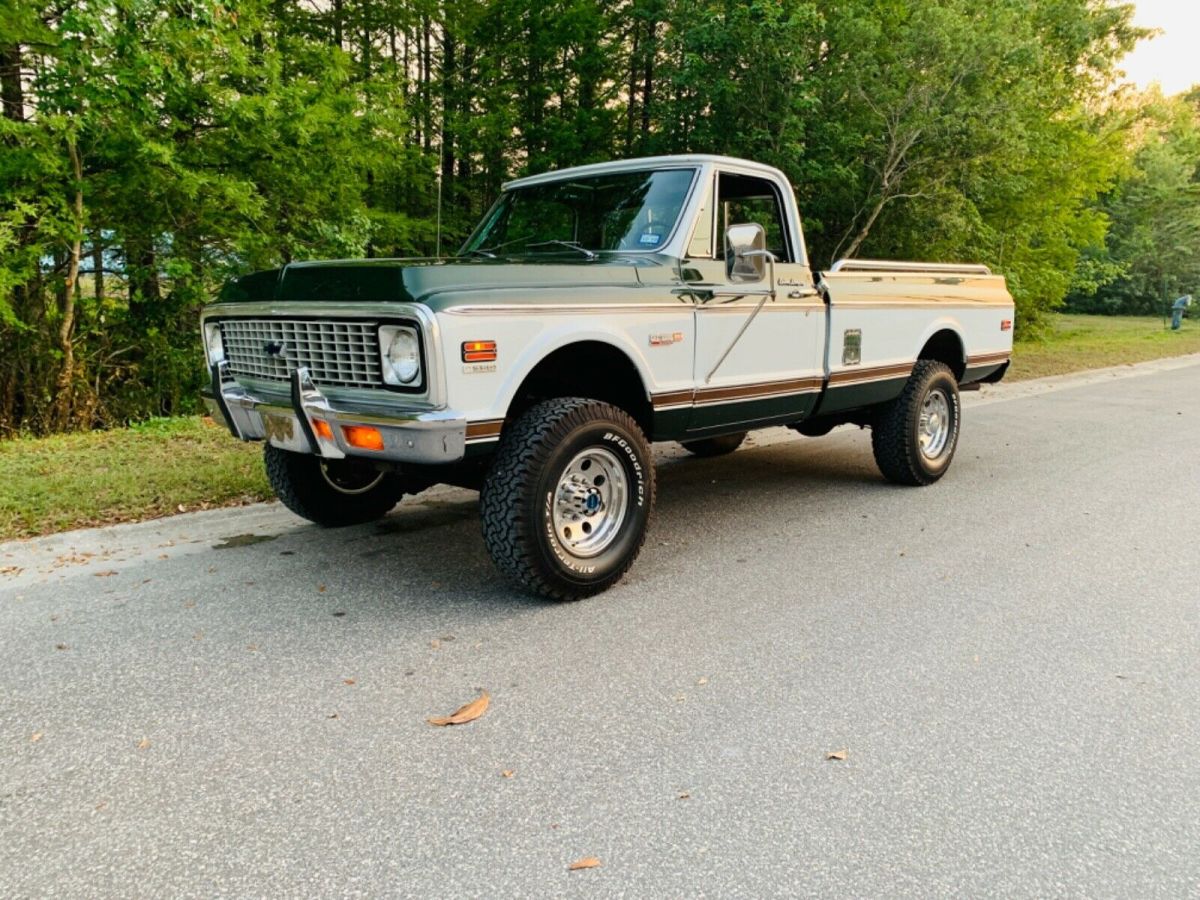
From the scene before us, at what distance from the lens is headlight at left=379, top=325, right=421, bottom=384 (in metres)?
3.69

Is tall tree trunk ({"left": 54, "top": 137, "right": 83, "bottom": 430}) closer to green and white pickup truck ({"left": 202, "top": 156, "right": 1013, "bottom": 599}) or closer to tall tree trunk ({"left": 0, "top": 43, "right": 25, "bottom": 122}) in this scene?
tall tree trunk ({"left": 0, "top": 43, "right": 25, "bottom": 122})

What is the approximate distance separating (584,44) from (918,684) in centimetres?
1775

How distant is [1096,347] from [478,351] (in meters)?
20.0

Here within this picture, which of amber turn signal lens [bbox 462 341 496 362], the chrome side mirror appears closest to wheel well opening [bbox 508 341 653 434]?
amber turn signal lens [bbox 462 341 496 362]

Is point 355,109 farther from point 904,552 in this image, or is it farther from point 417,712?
point 417,712

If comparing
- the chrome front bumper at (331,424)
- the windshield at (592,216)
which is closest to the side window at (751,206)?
the windshield at (592,216)

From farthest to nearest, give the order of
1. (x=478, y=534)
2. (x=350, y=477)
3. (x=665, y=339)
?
1. (x=350, y=477)
2. (x=478, y=534)
3. (x=665, y=339)

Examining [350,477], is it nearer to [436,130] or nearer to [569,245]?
[569,245]

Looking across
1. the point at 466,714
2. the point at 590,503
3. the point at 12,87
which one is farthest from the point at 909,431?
the point at 12,87

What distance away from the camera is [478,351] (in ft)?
12.3

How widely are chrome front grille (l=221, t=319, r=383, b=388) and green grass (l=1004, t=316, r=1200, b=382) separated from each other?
12287 millimetres

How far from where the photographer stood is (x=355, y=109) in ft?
37.1

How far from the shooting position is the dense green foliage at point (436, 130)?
841cm

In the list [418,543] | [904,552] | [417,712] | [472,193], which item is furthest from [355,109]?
[417,712]
